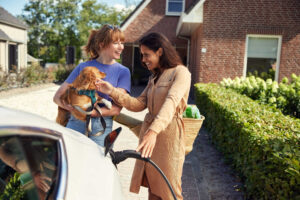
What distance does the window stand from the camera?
13.3 m

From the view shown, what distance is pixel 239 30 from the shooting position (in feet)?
43.2

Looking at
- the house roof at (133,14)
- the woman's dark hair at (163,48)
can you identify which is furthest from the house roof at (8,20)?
the woman's dark hair at (163,48)

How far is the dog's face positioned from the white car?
3.68ft

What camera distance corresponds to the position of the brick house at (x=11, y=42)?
2652cm

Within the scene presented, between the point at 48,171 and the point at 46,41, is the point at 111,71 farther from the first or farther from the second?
the point at 46,41

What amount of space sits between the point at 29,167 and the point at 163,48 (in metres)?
1.61

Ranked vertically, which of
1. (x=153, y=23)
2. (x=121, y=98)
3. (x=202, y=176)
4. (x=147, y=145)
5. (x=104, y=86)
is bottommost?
(x=202, y=176)

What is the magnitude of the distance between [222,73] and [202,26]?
2161 millimetres

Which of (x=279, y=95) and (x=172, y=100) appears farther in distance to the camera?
(x=279, y=95)

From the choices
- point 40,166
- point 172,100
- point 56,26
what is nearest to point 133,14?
point 172,100

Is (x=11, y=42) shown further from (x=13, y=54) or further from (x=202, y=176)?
(x=202, y=176)

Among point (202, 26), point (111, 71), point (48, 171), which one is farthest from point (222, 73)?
point (48, 171)

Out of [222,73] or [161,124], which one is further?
[222,73]

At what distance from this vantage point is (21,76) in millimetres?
18281
